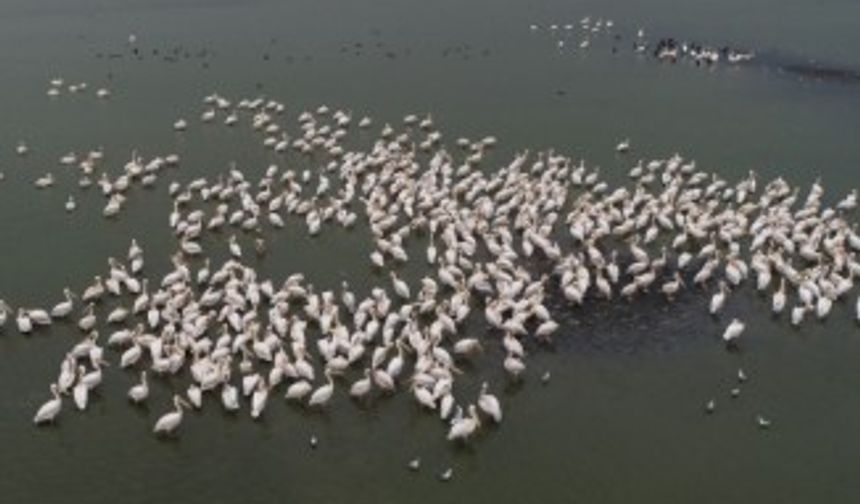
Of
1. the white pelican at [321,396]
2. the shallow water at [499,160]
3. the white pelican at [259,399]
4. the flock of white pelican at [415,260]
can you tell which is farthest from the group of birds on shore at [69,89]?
the white pelican at [321,396]

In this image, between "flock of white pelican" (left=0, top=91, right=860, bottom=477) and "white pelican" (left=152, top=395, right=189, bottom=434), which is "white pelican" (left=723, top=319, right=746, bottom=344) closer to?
"flock of white pelican" (left=0, top=91, right=860, bottom=477)

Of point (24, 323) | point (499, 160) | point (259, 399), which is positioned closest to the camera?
point (259, 399)

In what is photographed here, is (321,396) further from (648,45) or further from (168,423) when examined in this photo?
(648,45)

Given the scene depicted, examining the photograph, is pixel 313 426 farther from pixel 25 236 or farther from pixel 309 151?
pixel 309 151

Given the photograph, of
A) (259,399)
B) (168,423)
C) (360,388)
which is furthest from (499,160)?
(168,423)

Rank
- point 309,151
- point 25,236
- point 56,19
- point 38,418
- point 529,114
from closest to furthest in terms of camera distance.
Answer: point 38,418
point 25,236
point 309,151
point 529,114
point 56,19

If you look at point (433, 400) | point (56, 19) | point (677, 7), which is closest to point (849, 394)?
point (433, 400)
